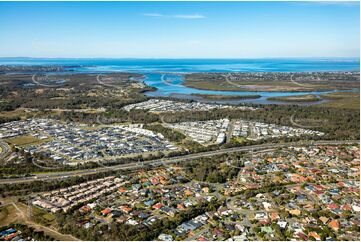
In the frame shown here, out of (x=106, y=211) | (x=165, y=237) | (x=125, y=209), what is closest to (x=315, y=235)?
(x=165, y=237)

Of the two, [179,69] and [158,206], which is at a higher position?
[179,69]

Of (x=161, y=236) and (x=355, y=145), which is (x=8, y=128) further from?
(x=355, y=145)

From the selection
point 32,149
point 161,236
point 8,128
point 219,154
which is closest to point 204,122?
point 219,154

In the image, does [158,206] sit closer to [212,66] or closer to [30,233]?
[30,233]

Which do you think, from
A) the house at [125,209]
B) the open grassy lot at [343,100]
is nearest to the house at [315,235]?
the house at [125,209]

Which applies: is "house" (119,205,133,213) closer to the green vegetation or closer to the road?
the green vegetation

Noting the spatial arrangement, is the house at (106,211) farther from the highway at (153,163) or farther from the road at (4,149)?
the road at (4,149)

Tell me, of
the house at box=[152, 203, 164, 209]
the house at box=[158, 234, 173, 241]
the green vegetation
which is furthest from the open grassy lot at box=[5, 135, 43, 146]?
the house at box=[158, 234, 173, 241]

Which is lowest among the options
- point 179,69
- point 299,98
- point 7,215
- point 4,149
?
point 7,215
